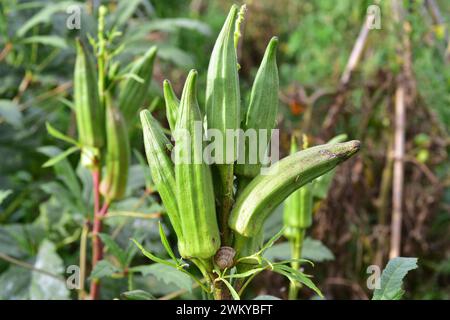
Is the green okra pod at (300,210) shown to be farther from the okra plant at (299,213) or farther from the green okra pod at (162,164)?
the green okra pod at (162,164)

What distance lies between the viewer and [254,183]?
1.86 ft

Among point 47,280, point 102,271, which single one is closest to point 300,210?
point 102,271

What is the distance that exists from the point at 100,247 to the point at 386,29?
1042 millimetres

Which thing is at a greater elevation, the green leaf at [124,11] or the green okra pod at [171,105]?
the green leaf at [124,11]

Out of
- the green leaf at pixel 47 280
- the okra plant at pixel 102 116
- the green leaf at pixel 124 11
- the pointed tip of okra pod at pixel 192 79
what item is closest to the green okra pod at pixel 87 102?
the okra plant at pixel 102 116

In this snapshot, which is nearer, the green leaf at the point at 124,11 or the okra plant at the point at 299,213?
the okra plant at the point at 299,213

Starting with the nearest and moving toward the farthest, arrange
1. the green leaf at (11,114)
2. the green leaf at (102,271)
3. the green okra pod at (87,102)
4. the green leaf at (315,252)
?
the green leaf at (102,271)
the green okra pod at (87,102)
the green leaf at (315,252)
the green leaf at (11,114)

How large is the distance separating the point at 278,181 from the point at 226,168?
50mm

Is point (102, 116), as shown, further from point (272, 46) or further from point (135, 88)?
point (272, 46)

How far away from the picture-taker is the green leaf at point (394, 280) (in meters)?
0.59

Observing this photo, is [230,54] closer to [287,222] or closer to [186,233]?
[186,233]

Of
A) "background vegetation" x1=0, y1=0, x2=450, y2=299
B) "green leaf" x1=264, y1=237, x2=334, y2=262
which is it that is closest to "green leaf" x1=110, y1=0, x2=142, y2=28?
"background vegetation" x1=0, y1=0, x2=450, y2=299

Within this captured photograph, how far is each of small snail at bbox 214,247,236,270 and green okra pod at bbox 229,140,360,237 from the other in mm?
20

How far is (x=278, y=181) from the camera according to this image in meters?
0.55
